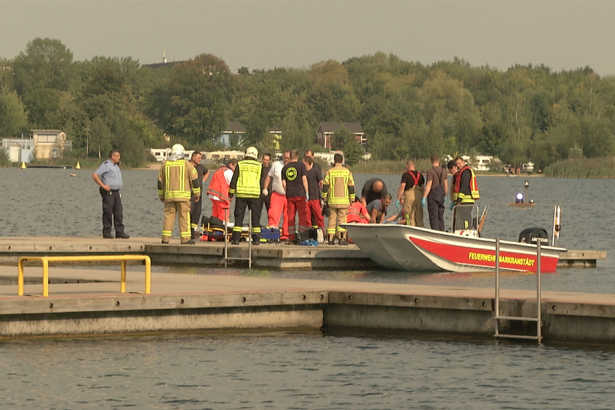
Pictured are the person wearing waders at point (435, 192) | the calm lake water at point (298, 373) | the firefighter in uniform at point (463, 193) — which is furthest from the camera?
the person wearing waders at point (435, 192)

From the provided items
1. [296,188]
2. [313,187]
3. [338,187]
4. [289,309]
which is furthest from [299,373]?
[313,187]

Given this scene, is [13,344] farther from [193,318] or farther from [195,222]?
[195,222]

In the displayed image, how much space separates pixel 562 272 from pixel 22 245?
11005 millimetres

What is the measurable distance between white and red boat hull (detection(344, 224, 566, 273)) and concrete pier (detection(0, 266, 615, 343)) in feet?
18.9

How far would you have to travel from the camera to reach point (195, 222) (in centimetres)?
2995

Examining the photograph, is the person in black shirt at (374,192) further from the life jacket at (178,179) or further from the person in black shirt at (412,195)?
the life jacket at (178,179)

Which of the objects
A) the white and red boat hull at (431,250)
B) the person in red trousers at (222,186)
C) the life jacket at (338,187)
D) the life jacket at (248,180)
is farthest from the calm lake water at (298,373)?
the person in red trousers at (222,186)

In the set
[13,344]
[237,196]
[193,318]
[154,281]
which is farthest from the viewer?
[237,196]

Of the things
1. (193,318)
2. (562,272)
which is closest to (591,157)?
(562,272)

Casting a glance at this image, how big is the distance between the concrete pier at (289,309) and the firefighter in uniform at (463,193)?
22.7 ft

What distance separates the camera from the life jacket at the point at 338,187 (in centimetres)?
2739

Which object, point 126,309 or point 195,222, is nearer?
point 126,309

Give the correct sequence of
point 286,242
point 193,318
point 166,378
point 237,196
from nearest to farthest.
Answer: point 166,378 → point 193,318 → point 237,196 → point 286,242

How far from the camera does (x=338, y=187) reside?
90.6 feet
